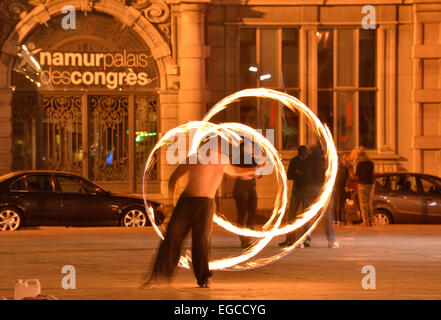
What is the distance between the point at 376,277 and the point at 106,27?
16038mm

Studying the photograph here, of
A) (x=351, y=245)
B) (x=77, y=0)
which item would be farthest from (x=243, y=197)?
(x=77, y=0)

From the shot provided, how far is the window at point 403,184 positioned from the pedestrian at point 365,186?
4.17ft

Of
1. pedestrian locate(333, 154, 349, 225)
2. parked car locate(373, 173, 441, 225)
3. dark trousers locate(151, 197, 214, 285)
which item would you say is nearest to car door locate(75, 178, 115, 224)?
pedestrian locate(333, 154, 349, 225)

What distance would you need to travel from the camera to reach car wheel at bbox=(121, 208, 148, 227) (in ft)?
72.0

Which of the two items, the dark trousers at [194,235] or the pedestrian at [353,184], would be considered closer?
the dark trousers at [194,235]

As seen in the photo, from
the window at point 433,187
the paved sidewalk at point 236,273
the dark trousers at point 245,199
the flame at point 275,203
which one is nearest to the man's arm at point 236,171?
the flame at point 275,203

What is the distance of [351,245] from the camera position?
1711 cm

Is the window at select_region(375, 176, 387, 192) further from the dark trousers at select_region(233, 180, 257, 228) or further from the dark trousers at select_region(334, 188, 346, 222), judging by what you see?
the dark trousers at select_region(233, 180, 257, 228)

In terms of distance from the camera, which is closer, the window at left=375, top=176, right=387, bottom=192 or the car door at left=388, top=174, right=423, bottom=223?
the car door at left=388, top=174, right=423, bottom=223

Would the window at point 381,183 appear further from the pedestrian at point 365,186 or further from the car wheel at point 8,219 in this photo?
the car wheel at point 8,219

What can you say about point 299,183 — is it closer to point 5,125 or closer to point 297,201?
point 297,201

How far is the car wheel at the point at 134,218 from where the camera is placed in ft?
72.0

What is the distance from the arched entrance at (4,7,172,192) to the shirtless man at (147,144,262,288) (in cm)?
1545

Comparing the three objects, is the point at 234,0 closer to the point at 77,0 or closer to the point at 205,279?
the point at 77,0
